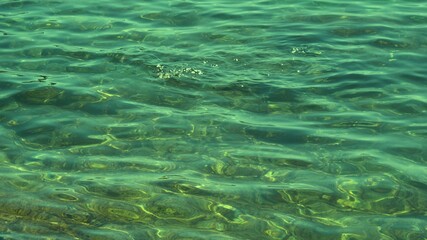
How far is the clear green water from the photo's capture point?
21.9ft

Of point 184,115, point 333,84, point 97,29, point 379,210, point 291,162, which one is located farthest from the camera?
point 97,29

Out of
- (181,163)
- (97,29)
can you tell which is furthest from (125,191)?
(97,29)

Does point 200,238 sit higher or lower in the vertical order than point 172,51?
lower

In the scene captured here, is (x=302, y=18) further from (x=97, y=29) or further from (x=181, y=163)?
(x=181, y=163)

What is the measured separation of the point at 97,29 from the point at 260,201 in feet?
17.6

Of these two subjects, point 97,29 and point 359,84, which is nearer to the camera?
point 359,84

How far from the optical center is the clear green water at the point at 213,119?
6660mm

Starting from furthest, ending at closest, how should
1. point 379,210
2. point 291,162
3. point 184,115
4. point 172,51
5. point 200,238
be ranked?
point 172,51
point 184,115
point 291,162
point 379,210
point 200,238

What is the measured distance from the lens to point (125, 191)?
7.04 m

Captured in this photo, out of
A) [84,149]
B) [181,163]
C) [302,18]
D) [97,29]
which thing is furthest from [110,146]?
[302,18]

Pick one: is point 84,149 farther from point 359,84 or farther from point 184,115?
point 359,84

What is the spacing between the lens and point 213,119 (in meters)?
8.52

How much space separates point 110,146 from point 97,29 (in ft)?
12.5

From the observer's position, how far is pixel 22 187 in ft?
23.3
